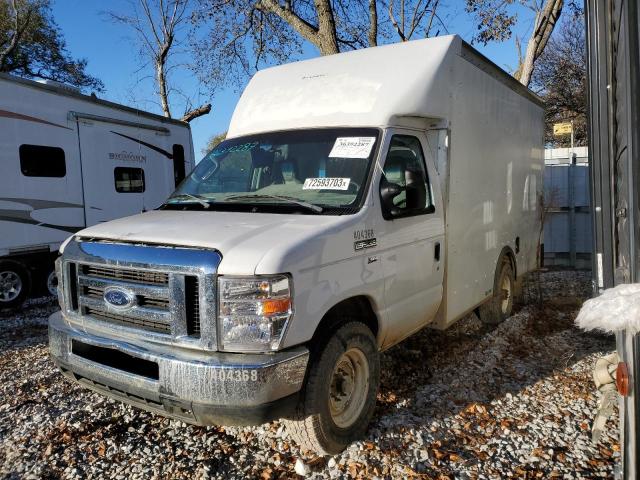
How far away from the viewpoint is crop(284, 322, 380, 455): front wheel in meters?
Answer: 3.10

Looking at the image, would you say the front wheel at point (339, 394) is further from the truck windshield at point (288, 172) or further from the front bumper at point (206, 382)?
the truck windshield at point (288, 172)

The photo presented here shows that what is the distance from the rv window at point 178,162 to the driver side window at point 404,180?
8123mm

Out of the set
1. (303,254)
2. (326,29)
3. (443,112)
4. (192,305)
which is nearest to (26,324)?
(192,305)

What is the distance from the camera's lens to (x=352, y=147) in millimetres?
3816

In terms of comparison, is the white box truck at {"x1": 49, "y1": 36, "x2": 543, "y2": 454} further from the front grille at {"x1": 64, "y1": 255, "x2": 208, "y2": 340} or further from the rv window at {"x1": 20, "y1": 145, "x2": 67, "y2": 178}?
the rv window at {"x1": 20, "y1": 145, "x2": 67, "y2": 178}

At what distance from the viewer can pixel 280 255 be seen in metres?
2.77

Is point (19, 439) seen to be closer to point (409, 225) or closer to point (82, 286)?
point (82, 286)

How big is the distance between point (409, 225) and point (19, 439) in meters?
3.38

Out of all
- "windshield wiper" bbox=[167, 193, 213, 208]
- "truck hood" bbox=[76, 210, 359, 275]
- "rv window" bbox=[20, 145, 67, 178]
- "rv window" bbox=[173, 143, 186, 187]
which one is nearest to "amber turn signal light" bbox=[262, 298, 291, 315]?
"truck hood" bbox=[76, 210, 359, 275]

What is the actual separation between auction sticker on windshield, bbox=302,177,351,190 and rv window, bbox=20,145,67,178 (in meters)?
6.35

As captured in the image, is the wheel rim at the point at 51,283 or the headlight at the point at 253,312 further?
the wheel rim at the point at 51,283

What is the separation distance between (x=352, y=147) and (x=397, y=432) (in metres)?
2.18

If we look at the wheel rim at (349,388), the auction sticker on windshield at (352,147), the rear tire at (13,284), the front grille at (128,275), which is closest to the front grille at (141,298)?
the front grille at (128,275)

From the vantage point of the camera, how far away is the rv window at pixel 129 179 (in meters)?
9.72
